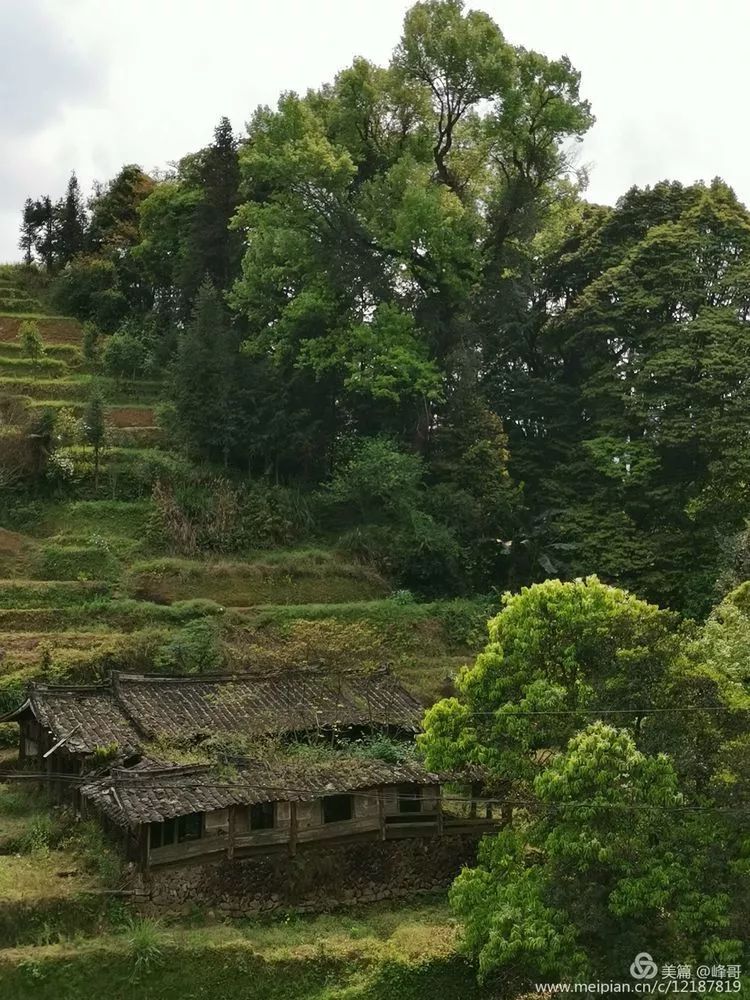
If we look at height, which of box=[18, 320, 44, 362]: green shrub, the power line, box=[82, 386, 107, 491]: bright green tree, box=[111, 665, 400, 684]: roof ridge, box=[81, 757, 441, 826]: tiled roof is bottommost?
box=[81, 757, 441, 826]: tiled roof

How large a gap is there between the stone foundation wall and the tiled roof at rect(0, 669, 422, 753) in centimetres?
310

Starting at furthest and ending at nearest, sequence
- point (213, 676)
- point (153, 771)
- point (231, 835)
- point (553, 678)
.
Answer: point (213, 676) < point (231, 835) < point (153, 771) < point (553, 678)

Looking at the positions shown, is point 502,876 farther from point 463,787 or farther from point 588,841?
point 463,787

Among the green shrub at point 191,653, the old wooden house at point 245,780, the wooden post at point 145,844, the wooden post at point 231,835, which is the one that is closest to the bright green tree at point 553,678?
the old wooden house at point 245,780

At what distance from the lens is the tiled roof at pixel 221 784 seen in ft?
61.1

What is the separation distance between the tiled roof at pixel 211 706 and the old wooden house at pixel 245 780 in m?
0.04

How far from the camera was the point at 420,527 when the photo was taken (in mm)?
36562

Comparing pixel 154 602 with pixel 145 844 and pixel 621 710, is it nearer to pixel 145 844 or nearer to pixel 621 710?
pixel 145 844

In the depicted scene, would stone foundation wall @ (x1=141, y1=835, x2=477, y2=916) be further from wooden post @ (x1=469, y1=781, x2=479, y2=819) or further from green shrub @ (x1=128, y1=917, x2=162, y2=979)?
green shrub @ (x1=128, y1=917, x2=162, y2=979)

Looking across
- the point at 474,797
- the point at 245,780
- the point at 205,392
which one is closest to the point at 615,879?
the point at 474,797

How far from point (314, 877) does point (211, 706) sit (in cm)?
506

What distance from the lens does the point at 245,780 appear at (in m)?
20.2

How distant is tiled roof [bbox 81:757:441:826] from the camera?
18.6 meters

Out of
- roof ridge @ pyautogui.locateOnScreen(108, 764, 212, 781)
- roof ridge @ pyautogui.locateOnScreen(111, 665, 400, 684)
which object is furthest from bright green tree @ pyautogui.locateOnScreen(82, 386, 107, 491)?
roof ridge @ pyautogui.locateOnScreen(108, 764, 212, 781)
